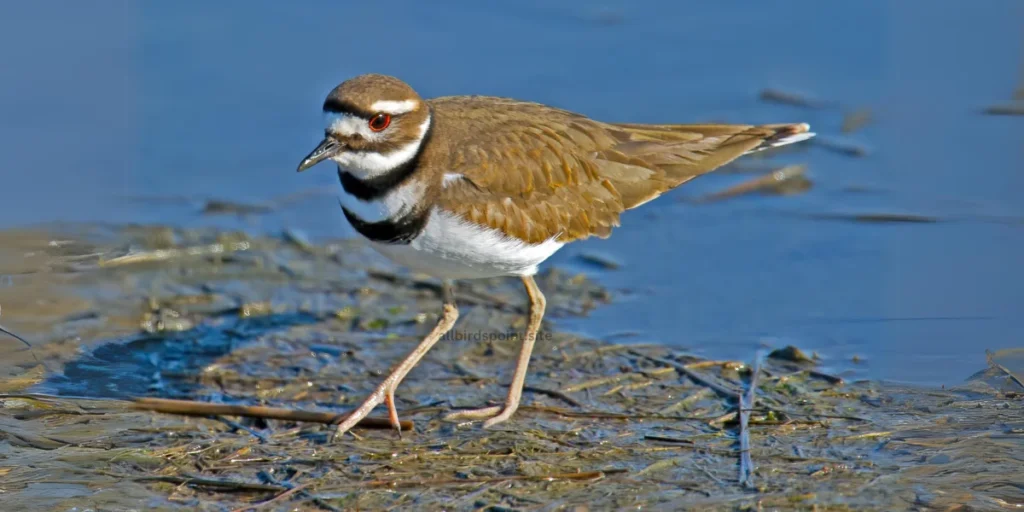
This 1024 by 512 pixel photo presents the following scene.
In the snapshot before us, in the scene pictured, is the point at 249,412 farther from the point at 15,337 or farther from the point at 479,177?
the point at 15,337

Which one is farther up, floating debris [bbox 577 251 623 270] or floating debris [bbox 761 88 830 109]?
floating debris [bbox 761 88 830 109]

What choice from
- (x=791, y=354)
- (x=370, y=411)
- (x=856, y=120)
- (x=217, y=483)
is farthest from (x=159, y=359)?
(x=856, y=120)

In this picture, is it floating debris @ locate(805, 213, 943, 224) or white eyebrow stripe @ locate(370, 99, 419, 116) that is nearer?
white eyebrow stripe @ locate(370, 99, 419, 116)

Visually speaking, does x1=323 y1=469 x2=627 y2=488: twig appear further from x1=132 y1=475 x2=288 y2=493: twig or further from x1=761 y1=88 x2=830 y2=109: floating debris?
x1=761 y1=88 x2=830 y2=109: floating debris

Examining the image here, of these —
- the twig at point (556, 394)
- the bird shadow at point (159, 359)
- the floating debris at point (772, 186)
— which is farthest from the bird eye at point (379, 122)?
the floating debris at point (772, 186)

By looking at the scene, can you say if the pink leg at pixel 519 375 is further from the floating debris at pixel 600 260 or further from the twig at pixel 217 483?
the floating debris at pixel 600 260

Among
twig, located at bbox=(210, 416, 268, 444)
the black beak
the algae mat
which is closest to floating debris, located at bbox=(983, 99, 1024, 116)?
the algae mat

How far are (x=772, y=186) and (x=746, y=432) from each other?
3.63 meters

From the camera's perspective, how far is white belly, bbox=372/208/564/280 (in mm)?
5656

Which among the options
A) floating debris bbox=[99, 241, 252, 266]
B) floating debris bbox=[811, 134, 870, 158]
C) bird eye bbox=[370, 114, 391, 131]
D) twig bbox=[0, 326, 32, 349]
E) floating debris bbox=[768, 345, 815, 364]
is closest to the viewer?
bird eye bbox=[370, 114, 391, 131]

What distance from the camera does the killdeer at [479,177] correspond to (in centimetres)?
565

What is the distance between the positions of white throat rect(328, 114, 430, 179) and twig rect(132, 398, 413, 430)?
116cm

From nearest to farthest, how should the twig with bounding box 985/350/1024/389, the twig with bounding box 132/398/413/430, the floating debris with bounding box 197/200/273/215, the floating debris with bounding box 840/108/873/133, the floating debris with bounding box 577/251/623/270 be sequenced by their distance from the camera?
the twig with bounding box 132/398/413/430, the twig with bounding box 985/350/1024/389, the floating debris with bounding box 577/251/623/270, the floating debris with bounding box 197/200/273/215, the floating debris with bounding box 840/108/873/133

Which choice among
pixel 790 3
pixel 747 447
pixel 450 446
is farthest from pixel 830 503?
pixel 790 3
